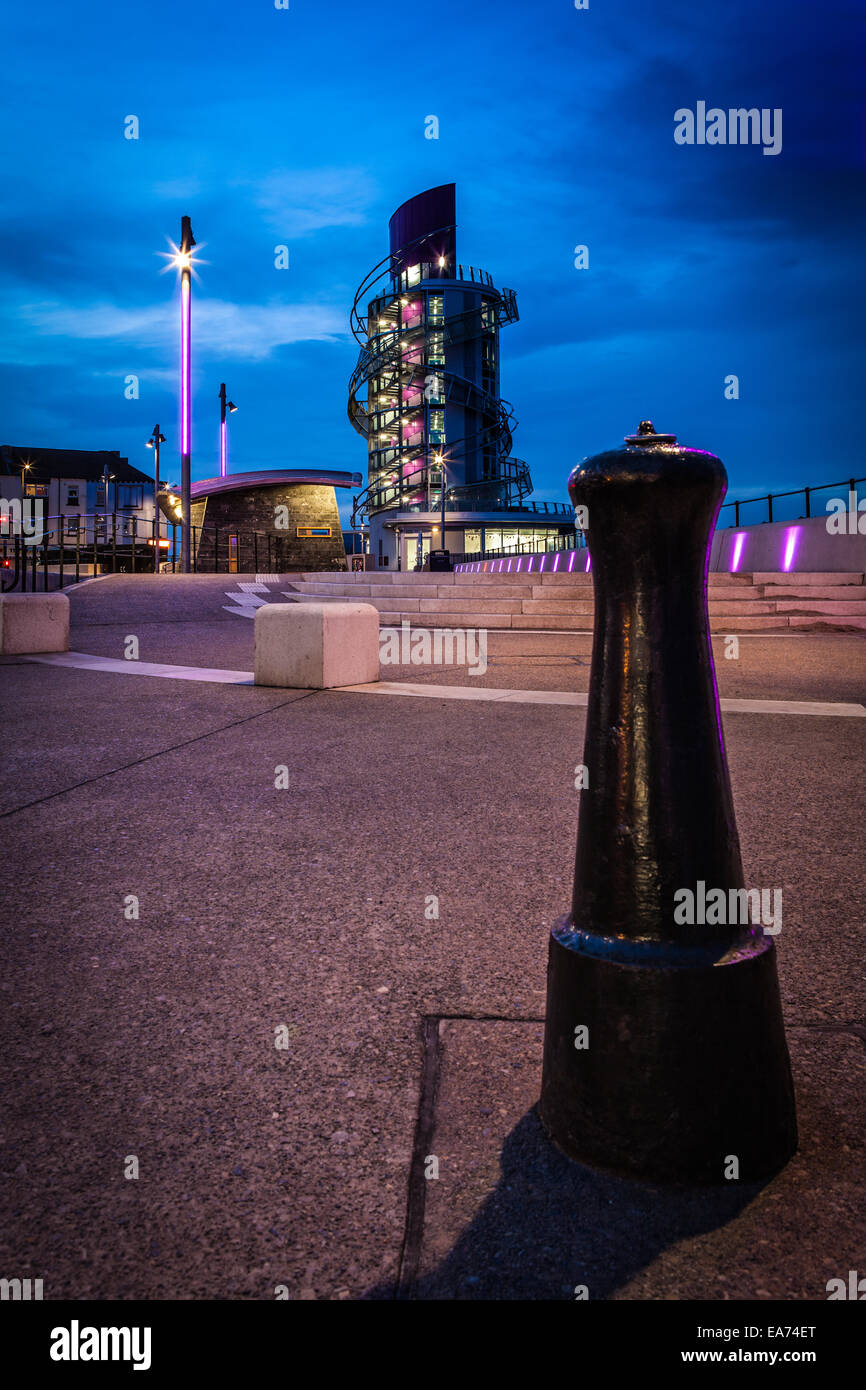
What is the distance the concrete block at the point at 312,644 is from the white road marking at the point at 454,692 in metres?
0.24

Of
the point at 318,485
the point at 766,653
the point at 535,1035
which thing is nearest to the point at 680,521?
the point at 535,1035

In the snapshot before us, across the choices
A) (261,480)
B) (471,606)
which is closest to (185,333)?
(261,480)

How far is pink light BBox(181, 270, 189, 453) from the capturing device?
23.7m

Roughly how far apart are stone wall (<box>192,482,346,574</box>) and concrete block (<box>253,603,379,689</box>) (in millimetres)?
25134

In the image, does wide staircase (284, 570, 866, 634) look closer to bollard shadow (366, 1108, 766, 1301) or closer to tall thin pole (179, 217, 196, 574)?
tall thin pole (179, 217, 196, 574)

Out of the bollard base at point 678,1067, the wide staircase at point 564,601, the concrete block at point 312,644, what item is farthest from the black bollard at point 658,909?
the wide staircase at point 564,601

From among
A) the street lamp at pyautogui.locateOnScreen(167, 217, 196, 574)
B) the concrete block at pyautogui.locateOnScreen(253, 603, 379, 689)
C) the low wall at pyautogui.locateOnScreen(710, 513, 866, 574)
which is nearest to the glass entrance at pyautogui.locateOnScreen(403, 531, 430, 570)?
the street lamp at pyautogui.locateOnScreen(167, 217, 196, 574)

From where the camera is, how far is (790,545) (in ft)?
61.0

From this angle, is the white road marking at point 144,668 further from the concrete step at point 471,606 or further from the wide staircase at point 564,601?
the concrete step at point 471,606

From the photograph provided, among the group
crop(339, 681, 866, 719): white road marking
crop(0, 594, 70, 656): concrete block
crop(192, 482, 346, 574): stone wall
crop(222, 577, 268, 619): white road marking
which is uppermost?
crop(192, 482, 346, 574): stone wall

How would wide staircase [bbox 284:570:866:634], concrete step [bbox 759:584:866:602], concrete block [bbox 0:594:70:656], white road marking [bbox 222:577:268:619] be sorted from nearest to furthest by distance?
concrete block [bbox 0:594:70:656]
wide staircase [bbox 284:570:866:634]
concrete step [bbox 759:584:866:602]
white road marking [bbox 222:577:268:619]

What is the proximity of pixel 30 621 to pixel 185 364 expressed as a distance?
14.9 m

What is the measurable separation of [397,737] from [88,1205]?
14.7 ft
